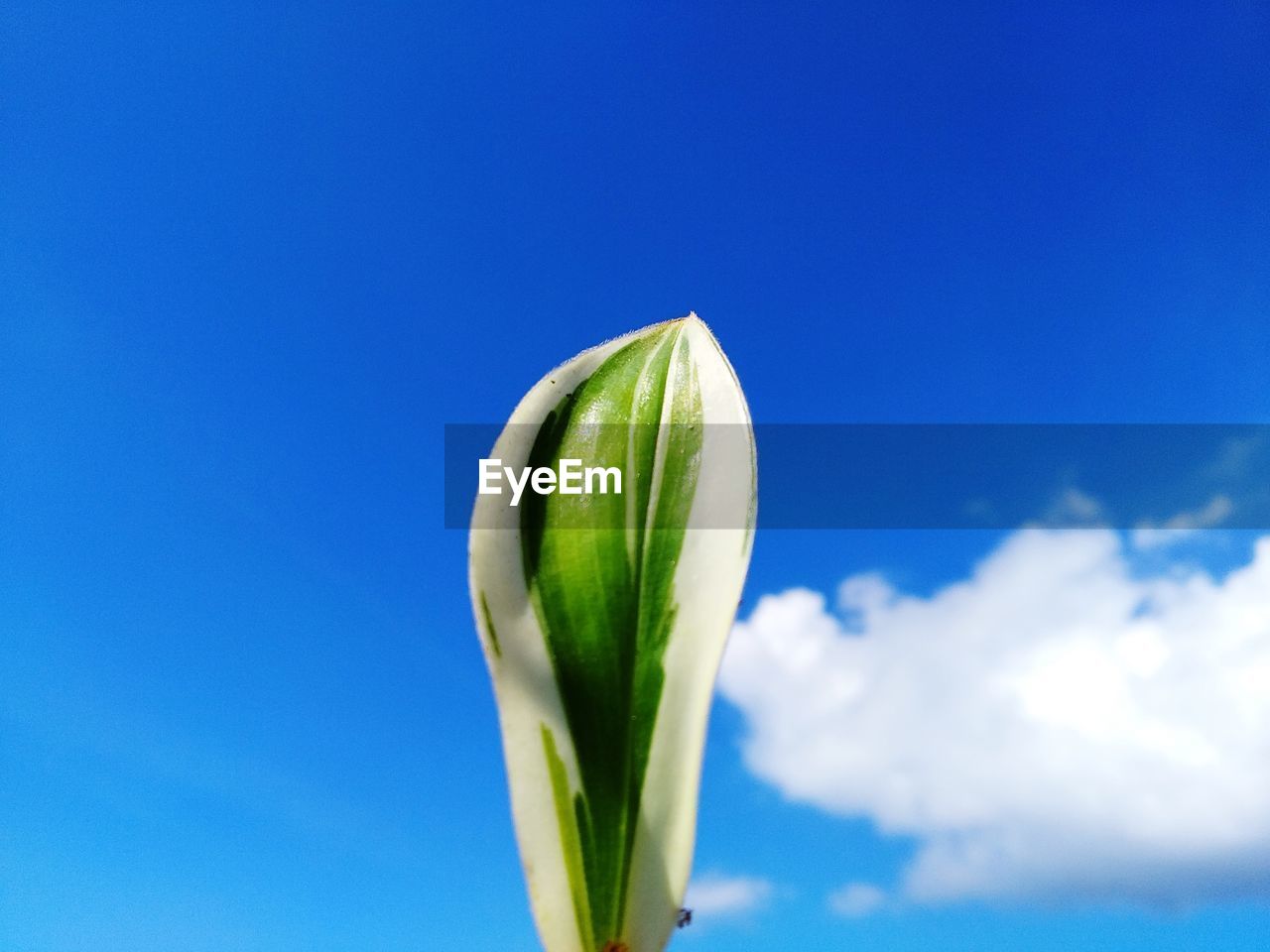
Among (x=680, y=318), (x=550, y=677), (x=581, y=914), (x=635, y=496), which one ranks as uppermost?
(x=680, y=318)

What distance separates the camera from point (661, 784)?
0.68 m

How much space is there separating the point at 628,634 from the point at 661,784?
4.0 inches

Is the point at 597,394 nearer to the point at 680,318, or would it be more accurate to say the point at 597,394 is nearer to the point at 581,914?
the point at 680,318

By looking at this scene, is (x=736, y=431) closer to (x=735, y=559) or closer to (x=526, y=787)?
(x=735, y=559)

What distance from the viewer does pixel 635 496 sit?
2.42 ft

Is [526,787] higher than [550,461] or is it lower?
lower

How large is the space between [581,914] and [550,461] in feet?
1.00

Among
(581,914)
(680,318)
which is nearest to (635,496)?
(680,318)

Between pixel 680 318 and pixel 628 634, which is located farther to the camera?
pixel 680 318

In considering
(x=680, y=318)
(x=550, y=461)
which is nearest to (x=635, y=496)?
(x=550, y=461)

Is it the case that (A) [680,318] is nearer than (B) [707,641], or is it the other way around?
(B) [707,641]

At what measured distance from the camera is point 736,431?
2.47 ft

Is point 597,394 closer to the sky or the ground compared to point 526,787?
closer to the sky

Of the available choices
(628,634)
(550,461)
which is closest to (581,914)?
(628,634)
